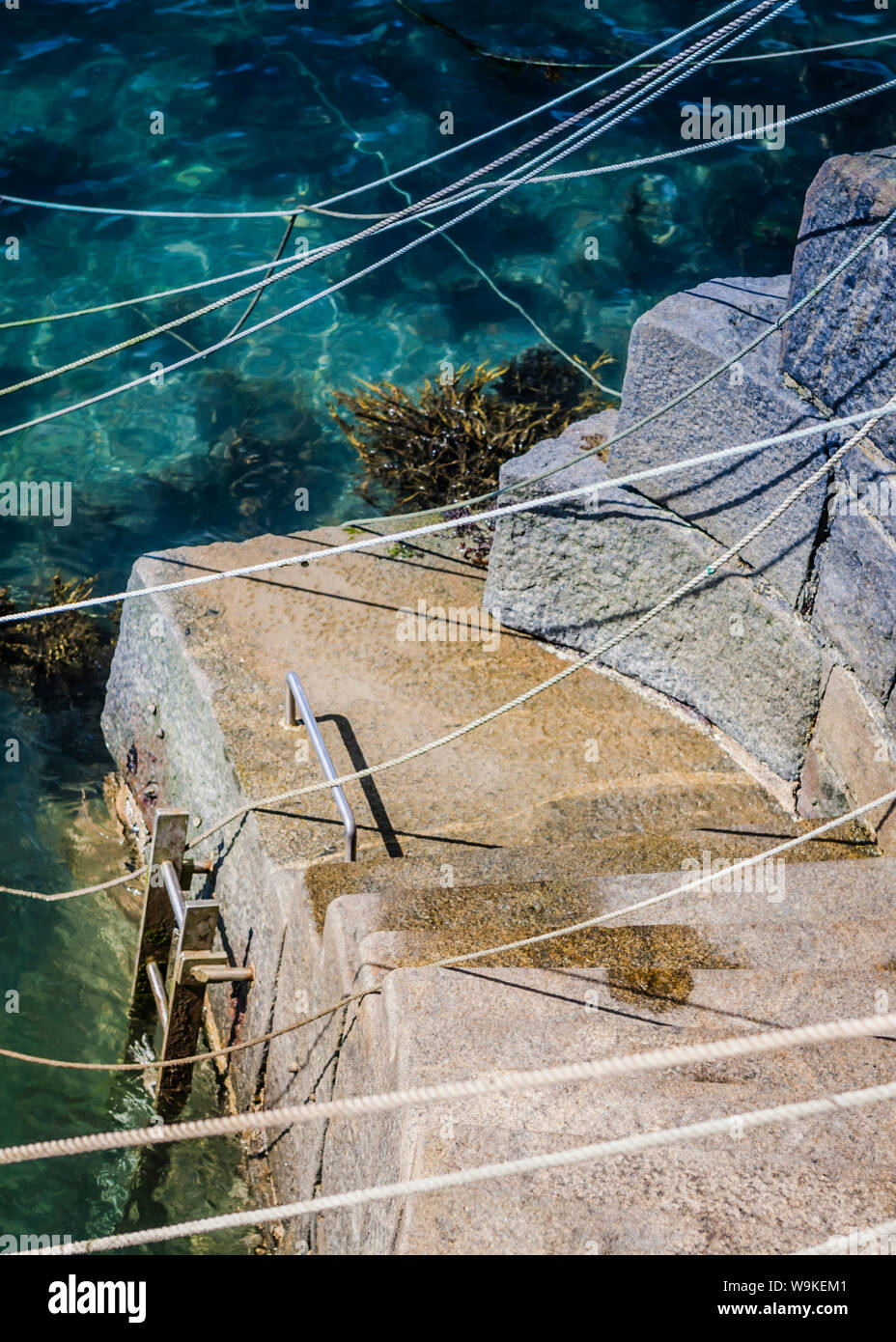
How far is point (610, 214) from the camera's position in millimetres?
10727

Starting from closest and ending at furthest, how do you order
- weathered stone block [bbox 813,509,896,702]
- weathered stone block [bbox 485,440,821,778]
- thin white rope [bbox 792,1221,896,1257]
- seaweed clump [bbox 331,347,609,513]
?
1. thin white rope [bbox 792,1221,896,1257]
2. weathered stone block [bbox 813,509,896,702]
3. weathered stone block [bbox 485,440,821,778]
4. seaweed clump [bbox 331,347,609,513]

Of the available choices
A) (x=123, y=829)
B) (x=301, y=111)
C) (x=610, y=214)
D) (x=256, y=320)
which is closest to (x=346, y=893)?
(x=123, y=829)

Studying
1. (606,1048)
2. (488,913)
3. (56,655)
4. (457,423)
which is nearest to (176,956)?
(488,913)

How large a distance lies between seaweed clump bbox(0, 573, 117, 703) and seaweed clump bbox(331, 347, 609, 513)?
7.30 ft

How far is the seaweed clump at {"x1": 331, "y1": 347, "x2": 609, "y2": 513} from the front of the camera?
26.4 ft

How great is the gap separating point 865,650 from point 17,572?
633cm

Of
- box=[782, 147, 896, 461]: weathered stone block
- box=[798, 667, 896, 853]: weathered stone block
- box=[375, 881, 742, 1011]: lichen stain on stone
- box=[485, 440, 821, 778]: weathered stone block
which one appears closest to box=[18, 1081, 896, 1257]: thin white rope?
box=[375, 881, 742, 1011]: lichen stain on stone

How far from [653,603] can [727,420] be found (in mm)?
941

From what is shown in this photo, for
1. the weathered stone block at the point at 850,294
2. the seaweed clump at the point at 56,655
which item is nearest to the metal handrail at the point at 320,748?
the weathered stone block at the point at 850,294

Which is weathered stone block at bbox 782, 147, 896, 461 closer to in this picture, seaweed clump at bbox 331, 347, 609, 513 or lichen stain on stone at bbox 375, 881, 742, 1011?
lichen stain on stone at bbox 375, 881, 742, 1011

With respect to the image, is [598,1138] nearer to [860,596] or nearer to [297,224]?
[860,596]

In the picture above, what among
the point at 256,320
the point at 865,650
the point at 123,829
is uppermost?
the point at 865,650

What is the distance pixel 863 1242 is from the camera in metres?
2.31
